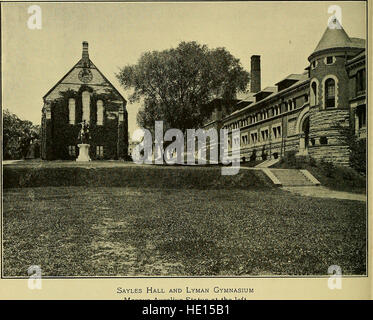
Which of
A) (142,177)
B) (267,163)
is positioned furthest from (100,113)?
(267,163)

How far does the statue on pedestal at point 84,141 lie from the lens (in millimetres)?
6702

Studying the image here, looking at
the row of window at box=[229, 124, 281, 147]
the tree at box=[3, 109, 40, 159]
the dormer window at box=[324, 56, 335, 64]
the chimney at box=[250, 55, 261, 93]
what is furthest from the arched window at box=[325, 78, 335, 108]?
the tree at box=[3, 109, 40, 159]

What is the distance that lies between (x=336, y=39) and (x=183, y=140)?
9.45 feet

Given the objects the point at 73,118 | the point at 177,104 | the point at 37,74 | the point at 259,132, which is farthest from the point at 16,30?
the point at 259,132

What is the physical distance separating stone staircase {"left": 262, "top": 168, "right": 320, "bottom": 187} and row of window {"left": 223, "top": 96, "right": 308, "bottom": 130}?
0.86 m

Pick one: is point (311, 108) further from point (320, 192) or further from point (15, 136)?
point (15, 136)

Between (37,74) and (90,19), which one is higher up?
(90,19)

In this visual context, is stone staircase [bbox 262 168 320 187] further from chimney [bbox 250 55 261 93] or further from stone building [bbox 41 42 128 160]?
stone building [bbox 41 42 128 160]

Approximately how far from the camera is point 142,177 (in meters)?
6.68

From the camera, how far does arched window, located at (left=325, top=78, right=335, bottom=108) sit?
259 inches

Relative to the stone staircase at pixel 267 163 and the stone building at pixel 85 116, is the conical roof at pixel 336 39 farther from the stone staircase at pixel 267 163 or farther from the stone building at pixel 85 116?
the stone building at pixel 85 116

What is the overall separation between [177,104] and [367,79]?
3023 millimetres

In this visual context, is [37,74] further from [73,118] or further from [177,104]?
[177,104]

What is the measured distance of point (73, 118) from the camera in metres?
6.82
